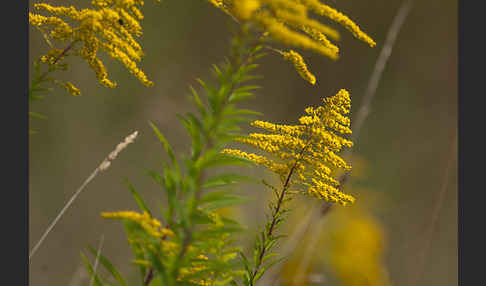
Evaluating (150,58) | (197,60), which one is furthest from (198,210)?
(197,60)

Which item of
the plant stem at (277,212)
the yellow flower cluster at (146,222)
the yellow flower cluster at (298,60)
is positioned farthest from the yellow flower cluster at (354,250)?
the yellow flower cluster at (146,222)

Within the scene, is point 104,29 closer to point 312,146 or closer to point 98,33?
point 98,33


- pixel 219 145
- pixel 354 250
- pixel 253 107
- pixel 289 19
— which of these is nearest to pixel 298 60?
pixel 289 19

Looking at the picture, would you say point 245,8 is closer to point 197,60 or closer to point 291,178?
point 291,178

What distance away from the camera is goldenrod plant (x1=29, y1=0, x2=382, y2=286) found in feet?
2.58

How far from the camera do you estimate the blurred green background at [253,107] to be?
3.55 m

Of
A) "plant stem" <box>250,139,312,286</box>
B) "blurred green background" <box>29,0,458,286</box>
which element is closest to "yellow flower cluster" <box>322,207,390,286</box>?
"blurred green background" <box>29,0,458,286</box>

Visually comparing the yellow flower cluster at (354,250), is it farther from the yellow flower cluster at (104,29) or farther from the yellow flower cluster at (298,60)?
the yellow flower cluster at (104,29)

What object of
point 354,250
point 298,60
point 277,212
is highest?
point 354,250

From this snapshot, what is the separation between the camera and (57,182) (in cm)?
358

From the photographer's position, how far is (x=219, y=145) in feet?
2.87

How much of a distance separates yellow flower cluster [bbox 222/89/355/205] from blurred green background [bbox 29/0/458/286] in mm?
1852

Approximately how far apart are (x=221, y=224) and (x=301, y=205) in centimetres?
262

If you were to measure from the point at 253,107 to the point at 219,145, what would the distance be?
3797mm
